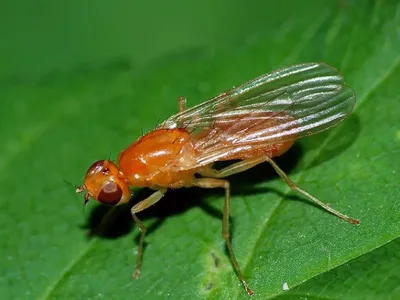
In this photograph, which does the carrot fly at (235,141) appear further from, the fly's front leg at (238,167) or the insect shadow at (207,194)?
the insect shadow at (207,194)

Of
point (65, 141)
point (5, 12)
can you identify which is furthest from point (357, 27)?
point (5, 12)

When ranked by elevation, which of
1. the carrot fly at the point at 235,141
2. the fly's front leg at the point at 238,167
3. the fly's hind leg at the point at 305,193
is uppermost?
the carrot fly at the point at 235,141

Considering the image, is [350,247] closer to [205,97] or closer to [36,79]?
[205,97]

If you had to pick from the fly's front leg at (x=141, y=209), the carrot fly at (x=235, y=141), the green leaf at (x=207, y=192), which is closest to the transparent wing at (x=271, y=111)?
the carrot fly at (x=235, y=141)

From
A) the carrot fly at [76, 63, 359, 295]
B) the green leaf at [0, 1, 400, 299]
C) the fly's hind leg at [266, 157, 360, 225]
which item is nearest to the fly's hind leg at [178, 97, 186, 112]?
the green leaf at [0, 1, 400, 299]

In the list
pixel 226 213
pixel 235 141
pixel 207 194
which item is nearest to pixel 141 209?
pixel 207 194
